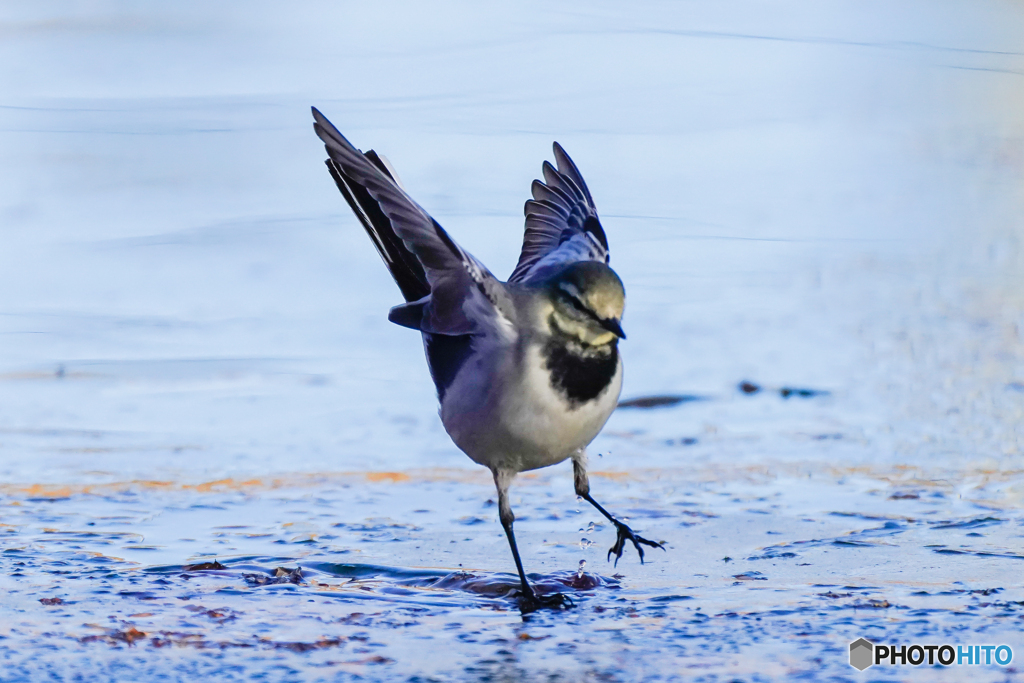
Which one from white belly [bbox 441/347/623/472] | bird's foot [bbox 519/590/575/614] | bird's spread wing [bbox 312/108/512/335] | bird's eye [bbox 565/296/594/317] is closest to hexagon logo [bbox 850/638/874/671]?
bird's foot [bbox 519/590/575/614]

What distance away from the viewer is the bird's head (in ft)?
14.8

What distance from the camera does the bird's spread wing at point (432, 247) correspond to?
15.3ft

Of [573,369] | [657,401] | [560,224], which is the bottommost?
[657,401]

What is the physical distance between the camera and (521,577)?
4.51m

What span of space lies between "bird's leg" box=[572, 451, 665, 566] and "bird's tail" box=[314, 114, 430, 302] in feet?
2.95

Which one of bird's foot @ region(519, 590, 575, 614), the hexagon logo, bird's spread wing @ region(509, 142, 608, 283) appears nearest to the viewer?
the hexagon logo

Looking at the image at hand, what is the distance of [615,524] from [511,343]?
2.99 ft

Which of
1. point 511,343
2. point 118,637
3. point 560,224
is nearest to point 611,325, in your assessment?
point 511,343

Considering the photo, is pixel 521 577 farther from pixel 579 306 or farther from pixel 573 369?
pixel 579 306

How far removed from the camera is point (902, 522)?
535 centimetres

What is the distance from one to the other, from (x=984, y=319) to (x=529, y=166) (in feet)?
11.1

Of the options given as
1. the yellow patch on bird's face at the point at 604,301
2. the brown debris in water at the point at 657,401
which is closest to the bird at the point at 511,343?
the yellow patch on bird's face at the point at 604,301

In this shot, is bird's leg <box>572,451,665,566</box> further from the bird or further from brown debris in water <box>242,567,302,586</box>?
brown debris in water <box>242,567,302,586</box>

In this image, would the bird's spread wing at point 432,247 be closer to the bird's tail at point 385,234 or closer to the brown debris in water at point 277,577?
the bird's tail at point 385,234
